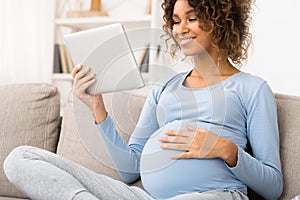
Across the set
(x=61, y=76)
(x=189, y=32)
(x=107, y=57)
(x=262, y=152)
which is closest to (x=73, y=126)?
(x=107, y=57)

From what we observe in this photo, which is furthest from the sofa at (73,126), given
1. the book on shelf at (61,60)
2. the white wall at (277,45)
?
the book on shelf at (61,60)

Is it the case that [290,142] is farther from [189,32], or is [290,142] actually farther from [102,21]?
[102,21]

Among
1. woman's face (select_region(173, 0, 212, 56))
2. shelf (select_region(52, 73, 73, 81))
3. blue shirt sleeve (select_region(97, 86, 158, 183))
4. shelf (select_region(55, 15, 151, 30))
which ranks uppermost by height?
woman's face (select_region(173, 0, 212, 56))

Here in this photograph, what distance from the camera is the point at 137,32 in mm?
1282

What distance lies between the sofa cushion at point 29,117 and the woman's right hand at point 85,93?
0.38 m

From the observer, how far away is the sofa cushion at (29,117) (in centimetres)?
171

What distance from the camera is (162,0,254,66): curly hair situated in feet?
4.40

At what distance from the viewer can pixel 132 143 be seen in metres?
1.51

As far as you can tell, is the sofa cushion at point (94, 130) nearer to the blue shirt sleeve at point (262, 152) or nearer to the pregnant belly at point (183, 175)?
the pregnant belly at point (183, 175)

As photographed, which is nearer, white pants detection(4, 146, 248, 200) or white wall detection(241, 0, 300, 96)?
white pants detection(4, 146, 248, 200)

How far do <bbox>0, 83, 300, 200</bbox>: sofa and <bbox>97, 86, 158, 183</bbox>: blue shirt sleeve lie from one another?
43mm

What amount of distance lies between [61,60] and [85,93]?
5.15 ft

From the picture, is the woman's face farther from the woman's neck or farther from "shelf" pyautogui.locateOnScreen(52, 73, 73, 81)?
"shelf" pyautogui.locateOnScreen(52, 73, 73, 81)

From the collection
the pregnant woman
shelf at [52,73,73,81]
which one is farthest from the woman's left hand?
shelf at [52,73,73,81]
